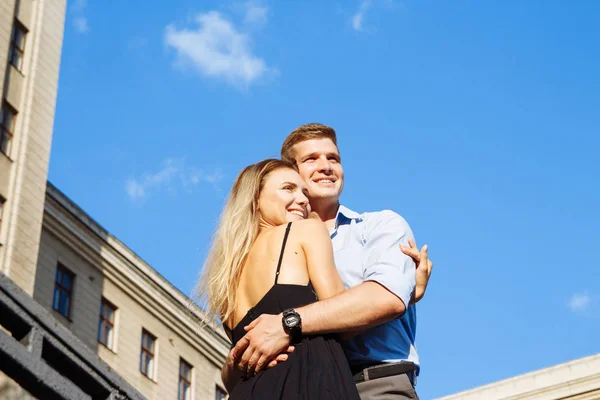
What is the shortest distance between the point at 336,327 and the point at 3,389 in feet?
4.51

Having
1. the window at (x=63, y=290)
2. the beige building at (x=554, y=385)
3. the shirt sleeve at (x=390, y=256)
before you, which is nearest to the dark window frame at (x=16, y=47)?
the window at (x=63, y=290)

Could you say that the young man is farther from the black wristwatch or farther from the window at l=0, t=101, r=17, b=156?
the window at l=0, t=101, r=17, b=156

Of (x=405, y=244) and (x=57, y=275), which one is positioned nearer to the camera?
(x=405, y=244)

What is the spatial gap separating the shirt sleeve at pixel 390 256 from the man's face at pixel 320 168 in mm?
557

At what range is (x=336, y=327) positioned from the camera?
389 centimetres

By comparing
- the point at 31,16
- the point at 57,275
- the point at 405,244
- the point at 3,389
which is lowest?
the point at 3,389

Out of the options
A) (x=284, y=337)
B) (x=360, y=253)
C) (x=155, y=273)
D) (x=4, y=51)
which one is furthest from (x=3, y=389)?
(x=155, y=273)

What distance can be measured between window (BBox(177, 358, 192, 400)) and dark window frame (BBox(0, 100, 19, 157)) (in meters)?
A: 10.3

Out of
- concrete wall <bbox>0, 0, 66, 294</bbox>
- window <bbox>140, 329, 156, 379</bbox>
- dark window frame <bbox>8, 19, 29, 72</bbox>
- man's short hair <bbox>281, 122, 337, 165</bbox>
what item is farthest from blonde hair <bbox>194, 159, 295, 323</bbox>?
window <bbox>140, 329, 156, 379</bbox>

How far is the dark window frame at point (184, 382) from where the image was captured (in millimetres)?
34725

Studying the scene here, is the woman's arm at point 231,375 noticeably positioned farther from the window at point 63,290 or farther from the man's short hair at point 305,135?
the window at point 63,290

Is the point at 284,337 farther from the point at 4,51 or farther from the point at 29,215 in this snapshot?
the point at 4,51

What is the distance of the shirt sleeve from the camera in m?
4.11

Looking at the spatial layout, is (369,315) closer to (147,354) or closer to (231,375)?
(231,375)
